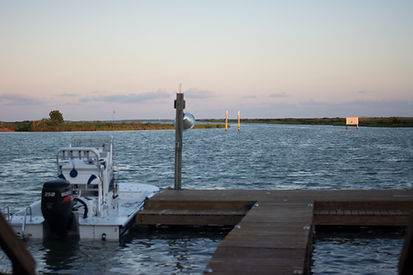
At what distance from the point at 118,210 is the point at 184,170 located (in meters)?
20.3

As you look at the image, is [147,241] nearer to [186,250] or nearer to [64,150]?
[186,250]

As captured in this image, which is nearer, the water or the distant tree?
the water

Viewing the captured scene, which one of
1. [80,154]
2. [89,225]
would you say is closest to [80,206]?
[89,225]

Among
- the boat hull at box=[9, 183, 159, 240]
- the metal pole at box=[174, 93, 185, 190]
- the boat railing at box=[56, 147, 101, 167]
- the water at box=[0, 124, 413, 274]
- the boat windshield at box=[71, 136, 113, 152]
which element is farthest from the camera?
the metal pole at box=[174, 93, 185, 190]

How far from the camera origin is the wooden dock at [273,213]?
8766mm

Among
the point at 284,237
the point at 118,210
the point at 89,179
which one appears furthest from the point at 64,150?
the point at 284,237

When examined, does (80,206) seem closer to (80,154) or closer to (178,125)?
(80,154)

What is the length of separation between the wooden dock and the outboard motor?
2115 mm

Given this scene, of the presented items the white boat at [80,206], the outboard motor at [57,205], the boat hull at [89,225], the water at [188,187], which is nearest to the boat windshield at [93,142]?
the white boat at [80,206]

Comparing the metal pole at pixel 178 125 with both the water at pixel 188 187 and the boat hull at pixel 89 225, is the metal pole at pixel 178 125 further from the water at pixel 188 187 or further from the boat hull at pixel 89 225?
the boat hull at pixel 89 225

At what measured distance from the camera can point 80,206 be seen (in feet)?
40.2

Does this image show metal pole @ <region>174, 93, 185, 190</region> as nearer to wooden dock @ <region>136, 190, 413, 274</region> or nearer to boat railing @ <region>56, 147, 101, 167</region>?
wooden dock @ <region>136, 190, 413, 274</region>

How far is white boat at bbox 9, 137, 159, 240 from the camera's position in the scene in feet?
37.2

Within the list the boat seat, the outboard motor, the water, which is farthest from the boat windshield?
the outboard motor
